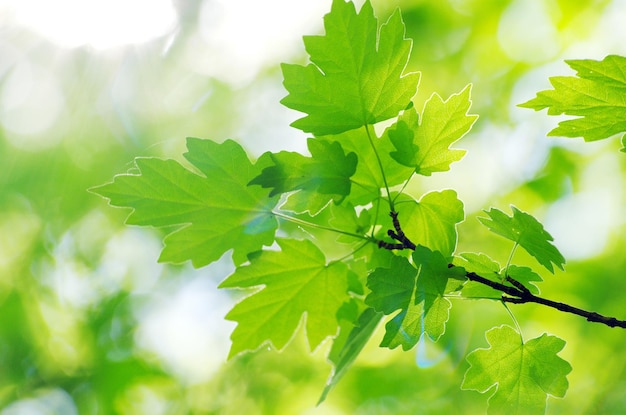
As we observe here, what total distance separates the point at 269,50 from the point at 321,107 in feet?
17.4

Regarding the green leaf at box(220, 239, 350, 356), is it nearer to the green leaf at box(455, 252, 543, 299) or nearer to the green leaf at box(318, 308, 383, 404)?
the green leaf at box(318, 308, 383, 404)

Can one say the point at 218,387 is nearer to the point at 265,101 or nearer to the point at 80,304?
the point at 80,304

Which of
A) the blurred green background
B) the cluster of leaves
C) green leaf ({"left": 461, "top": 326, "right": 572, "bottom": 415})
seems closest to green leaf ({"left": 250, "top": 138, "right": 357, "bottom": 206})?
the cluster of leaves

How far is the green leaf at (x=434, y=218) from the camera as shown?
3.50 ft

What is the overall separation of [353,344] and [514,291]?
12.6 inches

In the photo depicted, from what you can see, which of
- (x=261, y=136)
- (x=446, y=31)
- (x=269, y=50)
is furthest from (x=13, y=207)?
(x=446, y=31)

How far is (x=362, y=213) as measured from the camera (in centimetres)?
111

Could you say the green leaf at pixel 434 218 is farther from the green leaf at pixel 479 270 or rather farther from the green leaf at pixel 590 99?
the green leaf at pixel 590 99

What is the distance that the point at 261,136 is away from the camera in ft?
19.4

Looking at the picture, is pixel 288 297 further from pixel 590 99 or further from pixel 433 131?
pixel 590 99

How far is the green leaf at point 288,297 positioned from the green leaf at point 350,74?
25cm

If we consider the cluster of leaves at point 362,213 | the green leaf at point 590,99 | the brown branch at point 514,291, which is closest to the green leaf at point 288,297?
the cluster of leaves at point 362,213

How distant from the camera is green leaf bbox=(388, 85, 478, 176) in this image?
103 centimetres

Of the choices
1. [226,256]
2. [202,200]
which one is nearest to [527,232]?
[202,200]
